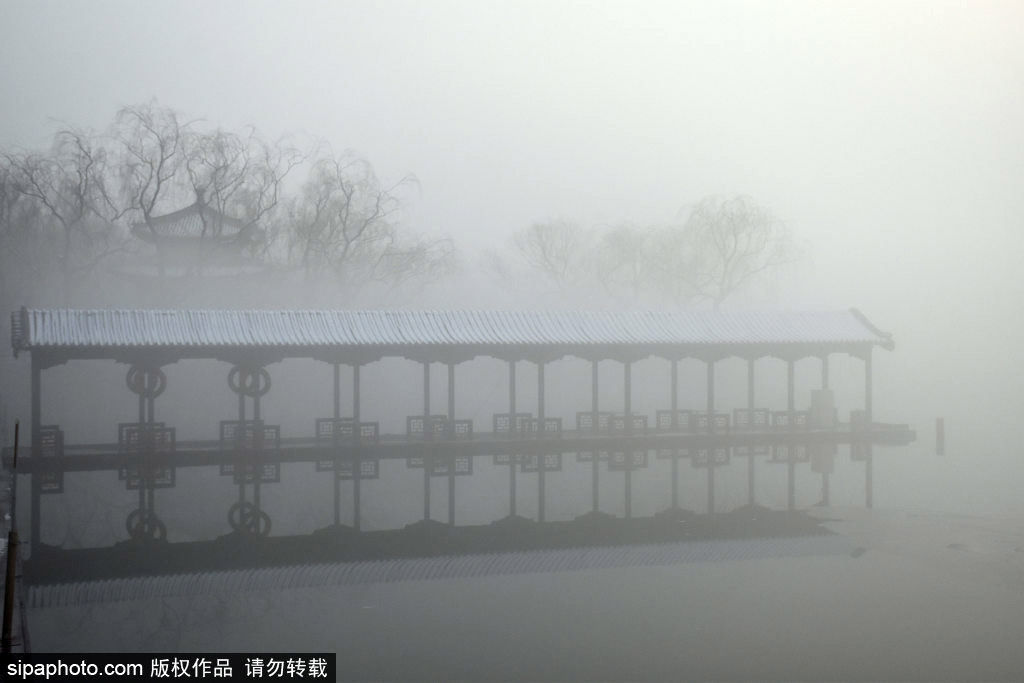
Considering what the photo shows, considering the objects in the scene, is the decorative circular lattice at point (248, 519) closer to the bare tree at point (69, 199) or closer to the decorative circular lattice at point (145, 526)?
the decorative circular lattice at point (145, 526)

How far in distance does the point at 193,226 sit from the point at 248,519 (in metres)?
37.4

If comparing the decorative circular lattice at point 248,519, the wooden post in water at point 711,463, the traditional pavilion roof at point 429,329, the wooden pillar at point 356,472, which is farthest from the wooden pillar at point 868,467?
the decorative circular lattice at point 248,519

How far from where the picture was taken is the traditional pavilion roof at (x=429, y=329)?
→ 2478 cm

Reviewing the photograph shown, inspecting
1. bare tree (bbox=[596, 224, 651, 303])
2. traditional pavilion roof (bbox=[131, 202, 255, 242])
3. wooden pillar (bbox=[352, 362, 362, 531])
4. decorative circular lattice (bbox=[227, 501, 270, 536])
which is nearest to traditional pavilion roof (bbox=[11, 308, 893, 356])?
wooden pillar (bbox=[352, 362, 362, 531])

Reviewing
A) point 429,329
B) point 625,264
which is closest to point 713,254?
point 625,264

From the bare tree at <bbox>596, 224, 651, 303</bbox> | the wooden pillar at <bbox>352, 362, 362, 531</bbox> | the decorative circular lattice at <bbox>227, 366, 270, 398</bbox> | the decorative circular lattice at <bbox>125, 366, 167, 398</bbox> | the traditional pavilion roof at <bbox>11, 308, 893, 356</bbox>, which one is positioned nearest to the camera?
the wooden pillar at <bbox>352, 362, 362, 531</bbox>

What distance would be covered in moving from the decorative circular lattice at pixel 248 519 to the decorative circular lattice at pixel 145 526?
1031mm

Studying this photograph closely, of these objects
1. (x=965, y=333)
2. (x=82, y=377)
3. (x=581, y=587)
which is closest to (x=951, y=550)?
(x=581, y=587)

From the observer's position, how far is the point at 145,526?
52.0 feet

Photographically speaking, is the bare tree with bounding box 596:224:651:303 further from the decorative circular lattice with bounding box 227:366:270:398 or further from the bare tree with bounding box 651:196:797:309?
the decorative circular lattice with bounding box 227:366:270:398

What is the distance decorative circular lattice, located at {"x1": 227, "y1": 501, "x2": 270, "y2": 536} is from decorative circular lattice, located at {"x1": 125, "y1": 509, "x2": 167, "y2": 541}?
3.38 ft

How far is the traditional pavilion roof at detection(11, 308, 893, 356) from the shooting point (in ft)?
81.3

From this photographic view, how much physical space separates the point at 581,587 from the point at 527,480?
9.83 m

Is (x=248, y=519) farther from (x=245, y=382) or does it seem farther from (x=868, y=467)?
(x=868, y=467)
